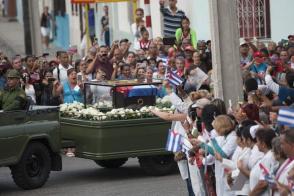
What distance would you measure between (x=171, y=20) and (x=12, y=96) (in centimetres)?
798

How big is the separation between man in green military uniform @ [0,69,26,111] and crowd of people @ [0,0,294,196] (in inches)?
0.6

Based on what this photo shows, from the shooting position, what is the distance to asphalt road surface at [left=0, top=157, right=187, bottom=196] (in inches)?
627

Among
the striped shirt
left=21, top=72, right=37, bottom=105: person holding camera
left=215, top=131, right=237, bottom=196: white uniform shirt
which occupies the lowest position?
left=215, top=131, right=237, bottom=196: white uniform shirt

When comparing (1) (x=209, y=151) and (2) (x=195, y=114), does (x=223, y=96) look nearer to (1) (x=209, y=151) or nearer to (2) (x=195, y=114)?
(2) (x=195, y=114)

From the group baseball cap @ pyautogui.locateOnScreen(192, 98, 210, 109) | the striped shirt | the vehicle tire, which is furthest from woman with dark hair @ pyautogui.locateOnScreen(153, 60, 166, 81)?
baseball cap @ pyautogui.locateOnScreen(192, 98, 210, 109)

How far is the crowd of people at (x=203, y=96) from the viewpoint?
1055 cm

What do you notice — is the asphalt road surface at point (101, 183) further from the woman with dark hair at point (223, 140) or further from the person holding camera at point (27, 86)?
the woman with dark hair at point (223, 140)

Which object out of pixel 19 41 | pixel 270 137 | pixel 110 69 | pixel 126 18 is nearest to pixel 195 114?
pixel 270 137

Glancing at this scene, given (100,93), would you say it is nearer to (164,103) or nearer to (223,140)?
(164,103)

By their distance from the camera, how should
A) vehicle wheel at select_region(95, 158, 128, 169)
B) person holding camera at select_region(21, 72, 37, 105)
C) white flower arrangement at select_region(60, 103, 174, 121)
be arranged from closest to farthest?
white flower arrangement at select_region(60, 103, 174, 121) < vehicle wheel at select_region(95, 158, 128, 169) < person holding camera at select_region(21, 72, 37, 105)

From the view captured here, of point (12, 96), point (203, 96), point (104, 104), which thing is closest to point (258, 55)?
Answer: point (104, 104)

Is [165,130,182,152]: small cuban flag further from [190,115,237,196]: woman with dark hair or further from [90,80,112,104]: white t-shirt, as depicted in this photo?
[90,80,112,104]: white t-shirt

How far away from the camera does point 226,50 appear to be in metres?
16.2

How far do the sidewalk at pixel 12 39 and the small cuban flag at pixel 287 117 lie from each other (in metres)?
31.2
